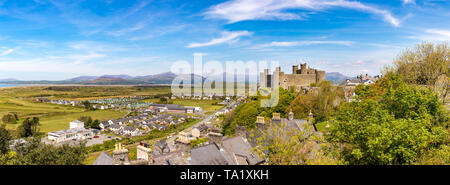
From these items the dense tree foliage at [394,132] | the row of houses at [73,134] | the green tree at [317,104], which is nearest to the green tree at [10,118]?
the row of houses at [73,134]

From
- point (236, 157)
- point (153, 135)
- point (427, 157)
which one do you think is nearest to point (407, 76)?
point (427, 157)

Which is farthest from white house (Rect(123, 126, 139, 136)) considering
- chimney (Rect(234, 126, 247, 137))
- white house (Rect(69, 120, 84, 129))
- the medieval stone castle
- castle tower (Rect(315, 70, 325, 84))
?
chimney (Rect(234, 126, 247, 137))

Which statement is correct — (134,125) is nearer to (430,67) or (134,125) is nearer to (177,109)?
(177,109)

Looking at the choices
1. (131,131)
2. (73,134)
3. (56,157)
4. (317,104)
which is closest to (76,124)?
(73,134)

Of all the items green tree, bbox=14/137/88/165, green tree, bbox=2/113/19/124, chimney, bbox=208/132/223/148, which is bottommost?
green tree, bbox=2/113/19/124

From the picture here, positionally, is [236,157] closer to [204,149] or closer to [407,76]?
[204,149]

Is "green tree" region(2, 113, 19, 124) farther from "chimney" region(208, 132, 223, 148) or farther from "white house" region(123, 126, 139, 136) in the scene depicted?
"chimney" region(208, 132, 223, 148)
